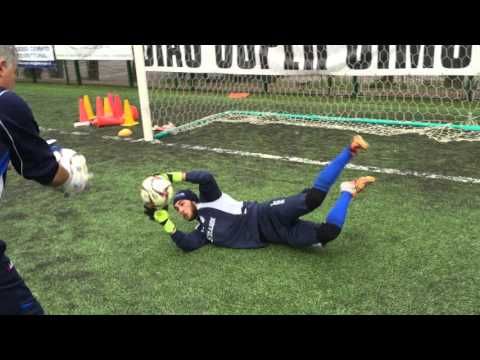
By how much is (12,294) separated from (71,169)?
0.61 m

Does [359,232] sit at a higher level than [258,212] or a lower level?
lower

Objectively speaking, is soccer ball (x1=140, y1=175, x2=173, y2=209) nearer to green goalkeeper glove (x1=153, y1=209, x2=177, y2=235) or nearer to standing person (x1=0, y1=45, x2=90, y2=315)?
green goalkeeper glove (x1=153, y1=209, x2=177, y2=235)

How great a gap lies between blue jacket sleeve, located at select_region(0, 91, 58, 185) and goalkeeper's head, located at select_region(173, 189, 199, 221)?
1.58 metres

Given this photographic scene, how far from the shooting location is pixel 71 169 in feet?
7.09

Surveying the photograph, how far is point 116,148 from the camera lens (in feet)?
23.1

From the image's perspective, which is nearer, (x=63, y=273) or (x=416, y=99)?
(x=63, y=273)

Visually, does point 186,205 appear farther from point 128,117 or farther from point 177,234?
point 128,117

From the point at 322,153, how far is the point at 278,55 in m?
Result: 1.90

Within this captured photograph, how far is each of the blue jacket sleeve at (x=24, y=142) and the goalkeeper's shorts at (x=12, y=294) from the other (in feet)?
1.27

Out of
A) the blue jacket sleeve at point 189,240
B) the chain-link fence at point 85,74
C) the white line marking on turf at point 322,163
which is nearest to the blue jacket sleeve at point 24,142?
the blue jacket sleeve at point 189,240

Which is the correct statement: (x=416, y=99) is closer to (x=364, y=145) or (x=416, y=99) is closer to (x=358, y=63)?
(x=358, y=63)

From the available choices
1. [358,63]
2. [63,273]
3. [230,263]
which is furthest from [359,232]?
[358,63]

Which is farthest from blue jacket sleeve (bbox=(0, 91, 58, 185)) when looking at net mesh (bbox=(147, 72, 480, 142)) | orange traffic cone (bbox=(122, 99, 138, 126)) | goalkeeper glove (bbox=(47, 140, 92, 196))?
orange traffic cone (bbox=(122, 99, 138, 126))
